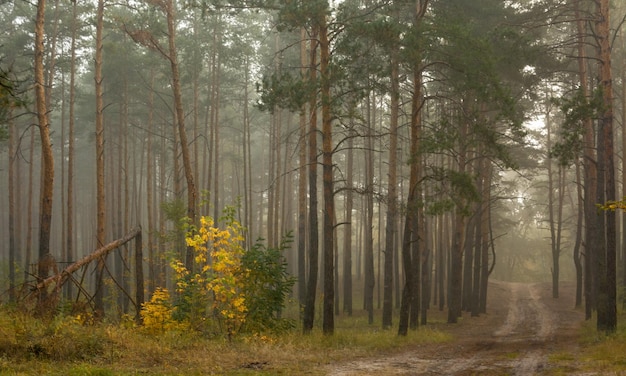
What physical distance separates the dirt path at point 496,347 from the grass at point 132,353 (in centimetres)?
110

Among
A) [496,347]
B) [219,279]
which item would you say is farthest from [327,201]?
[496,347]

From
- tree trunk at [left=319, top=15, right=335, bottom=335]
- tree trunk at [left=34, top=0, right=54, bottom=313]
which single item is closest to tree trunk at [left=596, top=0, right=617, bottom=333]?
tree trunk at [left=319, top=15, right=335, bottom=335]

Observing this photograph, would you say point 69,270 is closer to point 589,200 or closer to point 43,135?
point 43,135

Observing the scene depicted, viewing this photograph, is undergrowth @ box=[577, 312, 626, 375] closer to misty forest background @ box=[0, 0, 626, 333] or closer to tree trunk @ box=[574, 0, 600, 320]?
misty forest background @ box=[0, 0, 626, 333]

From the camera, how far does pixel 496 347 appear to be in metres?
15.5

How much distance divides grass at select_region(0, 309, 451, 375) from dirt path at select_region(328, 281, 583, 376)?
1102mm

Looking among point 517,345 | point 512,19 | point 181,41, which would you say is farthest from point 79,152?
point 517,345

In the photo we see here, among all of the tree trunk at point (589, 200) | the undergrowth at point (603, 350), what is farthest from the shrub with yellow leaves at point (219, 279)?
the tree trunk at point (589, 200)

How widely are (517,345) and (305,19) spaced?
1011 centimetres

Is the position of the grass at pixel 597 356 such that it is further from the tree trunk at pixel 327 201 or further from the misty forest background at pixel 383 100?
the tree trunk at pixel 327 201

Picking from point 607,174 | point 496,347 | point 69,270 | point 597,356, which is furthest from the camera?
point 607,174

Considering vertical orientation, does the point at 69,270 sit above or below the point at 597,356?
above

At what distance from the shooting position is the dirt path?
Result: 1123 centimetres

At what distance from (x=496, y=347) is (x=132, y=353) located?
→ 9.39 meters
